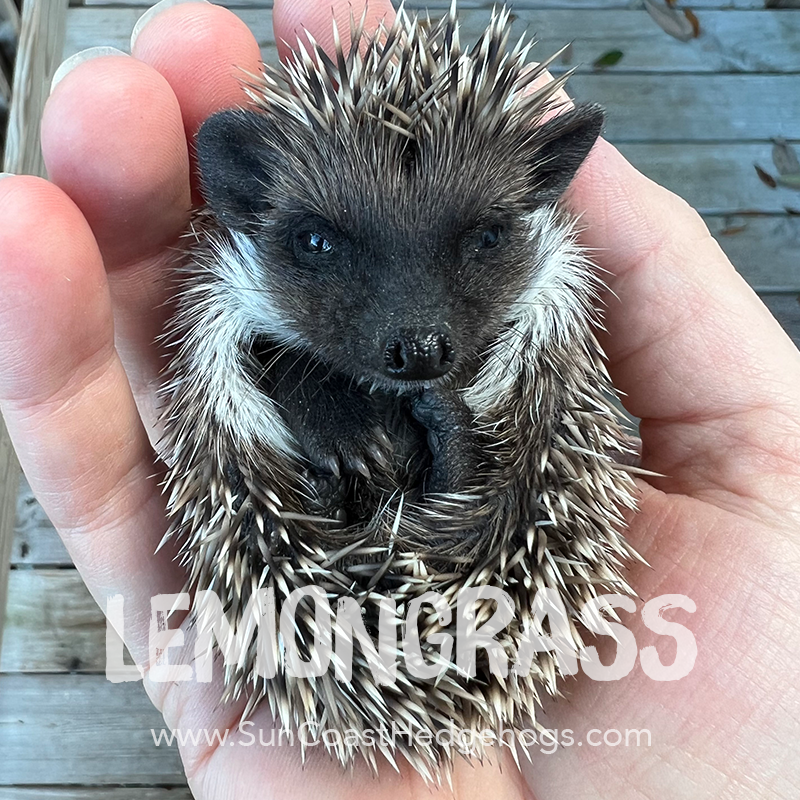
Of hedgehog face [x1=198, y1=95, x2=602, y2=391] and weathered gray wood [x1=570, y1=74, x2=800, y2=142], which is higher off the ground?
hedgehog face [x1=198, y1=95, x2=602, y2=391]

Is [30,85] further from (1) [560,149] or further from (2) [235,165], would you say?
(1) [560,149]

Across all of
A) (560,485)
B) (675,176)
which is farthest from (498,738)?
(675,176)

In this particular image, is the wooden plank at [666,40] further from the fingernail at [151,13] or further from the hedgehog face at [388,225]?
the hedgehog face at [388,225]

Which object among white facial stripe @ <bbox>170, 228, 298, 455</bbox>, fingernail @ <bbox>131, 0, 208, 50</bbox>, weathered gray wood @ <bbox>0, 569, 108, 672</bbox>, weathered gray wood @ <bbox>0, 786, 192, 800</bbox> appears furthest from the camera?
weathered gray wood @ <bbox>0, 569, 108, 672</bbox>

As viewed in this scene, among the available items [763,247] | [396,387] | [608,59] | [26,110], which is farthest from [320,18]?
[763,247]

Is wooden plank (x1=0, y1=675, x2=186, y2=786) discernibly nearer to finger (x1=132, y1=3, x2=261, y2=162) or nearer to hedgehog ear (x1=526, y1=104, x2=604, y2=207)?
finger (x1=132, y1=3, x2=261, y2=162)

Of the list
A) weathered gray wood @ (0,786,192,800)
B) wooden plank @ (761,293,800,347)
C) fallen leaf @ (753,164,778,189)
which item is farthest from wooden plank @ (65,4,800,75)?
weathered gray wood @ (0,786,192,800)

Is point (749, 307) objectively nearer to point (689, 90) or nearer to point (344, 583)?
point (344, 583)
